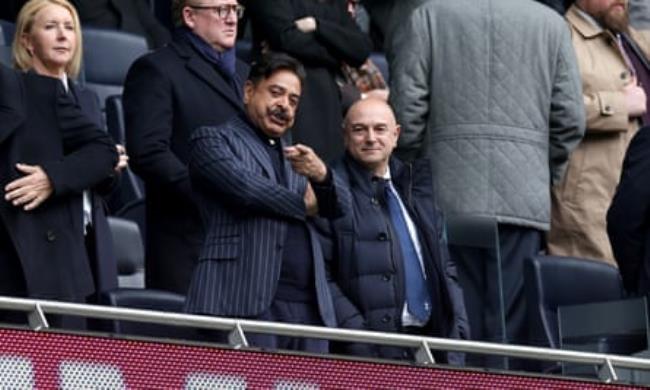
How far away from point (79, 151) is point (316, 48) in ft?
9.56

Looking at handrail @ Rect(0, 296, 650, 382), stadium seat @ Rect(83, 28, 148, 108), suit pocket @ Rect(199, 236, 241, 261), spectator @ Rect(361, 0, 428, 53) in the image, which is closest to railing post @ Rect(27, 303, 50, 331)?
handrail @ Rect(0, 296, 650, 382)

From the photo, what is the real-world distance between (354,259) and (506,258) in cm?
204

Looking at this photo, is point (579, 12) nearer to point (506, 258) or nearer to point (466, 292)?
point (506, 258)

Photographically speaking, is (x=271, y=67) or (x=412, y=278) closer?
(x=271, y=67)

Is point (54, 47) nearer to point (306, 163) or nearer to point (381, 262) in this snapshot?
point (306, 163)

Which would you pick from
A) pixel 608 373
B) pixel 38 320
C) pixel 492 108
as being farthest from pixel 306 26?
pixel 38 320

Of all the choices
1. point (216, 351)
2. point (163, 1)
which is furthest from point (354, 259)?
point (163, 1)

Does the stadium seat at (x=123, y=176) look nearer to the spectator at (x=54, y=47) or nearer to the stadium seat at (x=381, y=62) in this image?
the stadium seat at (x=381, y=62)

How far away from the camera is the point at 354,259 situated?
352 inches

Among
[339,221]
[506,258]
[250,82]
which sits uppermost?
[250,82]

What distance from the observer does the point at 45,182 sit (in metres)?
8.55

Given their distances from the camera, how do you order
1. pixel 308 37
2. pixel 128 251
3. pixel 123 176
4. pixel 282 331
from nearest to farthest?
1. pixel 282 331
2. pixel 128 251
3. pixel 308 37
4. pixel 123 176

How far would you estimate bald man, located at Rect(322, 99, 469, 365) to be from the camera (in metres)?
8.91

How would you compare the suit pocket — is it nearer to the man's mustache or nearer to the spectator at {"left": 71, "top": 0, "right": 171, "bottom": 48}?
the man's mustache
